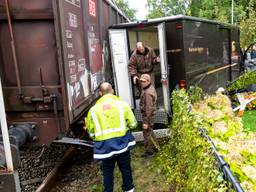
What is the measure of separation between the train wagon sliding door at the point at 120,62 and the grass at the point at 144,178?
1.58m

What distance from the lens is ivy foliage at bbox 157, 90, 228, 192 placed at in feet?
10.0

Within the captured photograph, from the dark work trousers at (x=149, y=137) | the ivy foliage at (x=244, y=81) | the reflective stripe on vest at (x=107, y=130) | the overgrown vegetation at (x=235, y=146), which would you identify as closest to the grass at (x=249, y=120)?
the ivy foliage at (x=244, y=81)

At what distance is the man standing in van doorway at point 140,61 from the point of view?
763cm

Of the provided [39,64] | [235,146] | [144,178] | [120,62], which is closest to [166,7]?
[120,62]

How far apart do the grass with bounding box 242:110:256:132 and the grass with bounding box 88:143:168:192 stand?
10.3 feet

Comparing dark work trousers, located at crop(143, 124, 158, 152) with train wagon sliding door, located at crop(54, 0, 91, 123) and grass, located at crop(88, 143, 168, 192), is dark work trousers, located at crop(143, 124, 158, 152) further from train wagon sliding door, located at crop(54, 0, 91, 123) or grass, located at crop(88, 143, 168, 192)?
train wagon sliding door, located at crop(54, 0, 91, 123)

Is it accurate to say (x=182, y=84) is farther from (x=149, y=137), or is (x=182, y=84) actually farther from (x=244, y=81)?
(x=244, y=81)

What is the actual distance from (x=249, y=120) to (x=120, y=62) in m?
3.92

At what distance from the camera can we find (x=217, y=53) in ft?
34.7

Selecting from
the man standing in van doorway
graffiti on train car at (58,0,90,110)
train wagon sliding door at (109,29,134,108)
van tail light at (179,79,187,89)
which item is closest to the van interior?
train wagon sliding door at (109,29,134,108)

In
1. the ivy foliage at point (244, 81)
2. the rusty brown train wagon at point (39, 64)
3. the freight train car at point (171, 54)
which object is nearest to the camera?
the rusty brown train wagon at point (39, 64)

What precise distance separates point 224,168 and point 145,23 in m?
4.97

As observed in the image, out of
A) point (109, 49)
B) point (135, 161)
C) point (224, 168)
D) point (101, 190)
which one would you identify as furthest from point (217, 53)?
point (224, 168)

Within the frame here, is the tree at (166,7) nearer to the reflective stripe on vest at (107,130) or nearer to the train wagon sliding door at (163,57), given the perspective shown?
the train wagon sliding door at (163,57)
